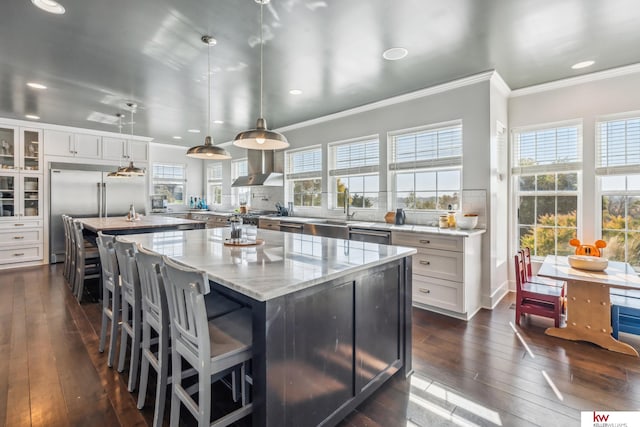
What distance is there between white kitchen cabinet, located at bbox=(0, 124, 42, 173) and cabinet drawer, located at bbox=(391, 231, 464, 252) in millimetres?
6477

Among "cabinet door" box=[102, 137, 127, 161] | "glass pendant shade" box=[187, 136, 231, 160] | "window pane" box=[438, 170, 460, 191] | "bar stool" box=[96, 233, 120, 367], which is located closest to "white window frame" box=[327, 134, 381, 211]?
"window pane" box=[438, 170, 460, 191]

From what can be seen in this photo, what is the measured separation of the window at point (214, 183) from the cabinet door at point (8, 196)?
3737 millimetres

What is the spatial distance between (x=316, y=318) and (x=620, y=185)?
3792mm

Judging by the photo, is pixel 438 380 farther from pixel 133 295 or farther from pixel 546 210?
pixel 546 210

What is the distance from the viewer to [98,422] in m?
1.67

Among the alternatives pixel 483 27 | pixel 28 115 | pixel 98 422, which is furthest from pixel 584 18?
pixel 28 115

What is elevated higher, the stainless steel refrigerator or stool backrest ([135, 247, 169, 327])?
the stainless steel refrigerator

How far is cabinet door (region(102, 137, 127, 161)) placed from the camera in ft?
20.6

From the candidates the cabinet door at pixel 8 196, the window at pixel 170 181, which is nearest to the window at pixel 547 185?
the window at pixel 170 181

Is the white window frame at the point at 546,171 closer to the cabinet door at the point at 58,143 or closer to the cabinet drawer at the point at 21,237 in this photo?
the cabinet door at the point at 58,143

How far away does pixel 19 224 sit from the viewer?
5.39 m

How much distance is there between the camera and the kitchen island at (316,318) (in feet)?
4.31

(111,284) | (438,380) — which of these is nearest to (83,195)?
A: (111,284)

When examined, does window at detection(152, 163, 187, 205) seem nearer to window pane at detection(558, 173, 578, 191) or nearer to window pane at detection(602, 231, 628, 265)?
window pane at detection(558, 173, 578, 191)
